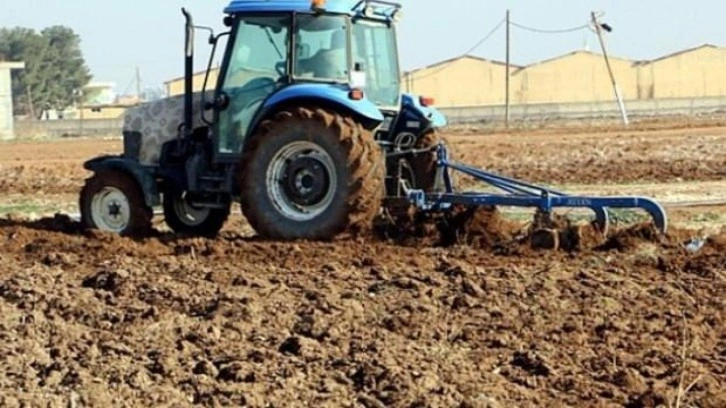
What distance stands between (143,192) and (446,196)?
3051 mm

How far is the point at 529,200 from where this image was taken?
464 inches

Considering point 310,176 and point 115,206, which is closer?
point 310,176

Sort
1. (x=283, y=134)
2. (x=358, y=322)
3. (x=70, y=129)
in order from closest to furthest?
(x=358, y=322) < (x=283, y=134) < (x=70, y=129)

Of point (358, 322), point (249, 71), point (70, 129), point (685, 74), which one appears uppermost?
point (685, 74)

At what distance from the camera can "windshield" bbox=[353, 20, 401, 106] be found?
1252 cm

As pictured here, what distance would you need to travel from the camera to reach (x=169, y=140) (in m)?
13.5

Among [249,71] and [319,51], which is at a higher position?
[319,51]

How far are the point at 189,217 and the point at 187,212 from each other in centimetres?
5

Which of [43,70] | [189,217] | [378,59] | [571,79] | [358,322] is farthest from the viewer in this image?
[43,70]

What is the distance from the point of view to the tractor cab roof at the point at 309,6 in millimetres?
12245

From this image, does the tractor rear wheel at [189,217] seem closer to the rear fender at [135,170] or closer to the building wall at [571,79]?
the rear fender at [135,170]

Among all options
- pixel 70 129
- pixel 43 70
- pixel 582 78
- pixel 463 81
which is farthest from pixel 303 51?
pixel 43 70

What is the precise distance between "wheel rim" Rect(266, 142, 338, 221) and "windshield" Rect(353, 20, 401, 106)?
873mm

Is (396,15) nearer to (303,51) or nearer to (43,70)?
(303,51)
